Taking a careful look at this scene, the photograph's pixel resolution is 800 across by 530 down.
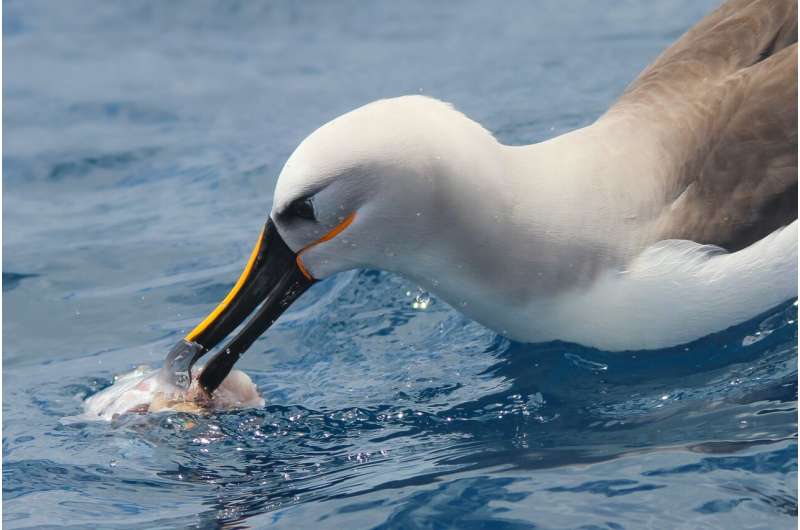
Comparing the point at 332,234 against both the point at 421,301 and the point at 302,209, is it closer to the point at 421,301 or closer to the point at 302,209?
the point at 302,209

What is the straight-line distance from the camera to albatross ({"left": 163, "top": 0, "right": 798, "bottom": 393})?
591 centimetres

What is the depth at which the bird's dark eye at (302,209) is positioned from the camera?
586cm

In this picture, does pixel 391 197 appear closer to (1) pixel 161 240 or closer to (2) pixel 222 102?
(1) pixel 161 240

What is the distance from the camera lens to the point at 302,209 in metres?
5.90

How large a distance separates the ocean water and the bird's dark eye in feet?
3.36

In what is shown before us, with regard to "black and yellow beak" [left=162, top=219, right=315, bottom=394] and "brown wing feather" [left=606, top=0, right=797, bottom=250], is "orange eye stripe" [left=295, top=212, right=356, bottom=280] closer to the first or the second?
"black and yellow beak" [left=162, top=219, right=315, bottom=394]

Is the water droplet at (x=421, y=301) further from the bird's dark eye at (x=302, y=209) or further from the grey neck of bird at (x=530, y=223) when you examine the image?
the bird's dark eye at (x=302, y=209)

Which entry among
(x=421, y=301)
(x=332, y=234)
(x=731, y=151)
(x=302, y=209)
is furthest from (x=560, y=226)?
(x=421, y=301)

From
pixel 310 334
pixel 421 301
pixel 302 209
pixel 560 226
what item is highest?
pixel 302 209

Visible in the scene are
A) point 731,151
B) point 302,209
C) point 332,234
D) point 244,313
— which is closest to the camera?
point 302,209

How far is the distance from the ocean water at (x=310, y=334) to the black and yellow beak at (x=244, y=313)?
25cm

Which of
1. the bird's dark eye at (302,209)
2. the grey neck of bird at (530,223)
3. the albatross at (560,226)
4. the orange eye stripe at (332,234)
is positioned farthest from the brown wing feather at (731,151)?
the bird's dark eye at (302,209)

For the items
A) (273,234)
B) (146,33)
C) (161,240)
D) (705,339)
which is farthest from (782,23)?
(146,33)

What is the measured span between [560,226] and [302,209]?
1.16 m
